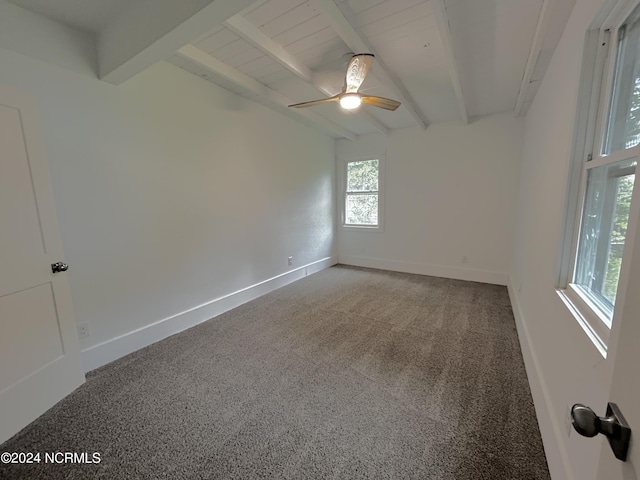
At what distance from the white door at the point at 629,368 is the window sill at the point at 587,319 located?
0.62m

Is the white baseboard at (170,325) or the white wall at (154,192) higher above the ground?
the white wall at (154,192)

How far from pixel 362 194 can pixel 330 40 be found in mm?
3215

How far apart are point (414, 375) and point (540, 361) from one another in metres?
0.81

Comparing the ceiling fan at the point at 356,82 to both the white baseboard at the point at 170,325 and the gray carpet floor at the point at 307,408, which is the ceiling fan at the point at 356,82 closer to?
the gray carpet floor at the point at 307,408

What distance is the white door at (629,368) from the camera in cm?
42

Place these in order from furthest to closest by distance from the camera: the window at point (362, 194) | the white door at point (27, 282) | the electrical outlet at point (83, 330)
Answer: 1. the window at point (362, 194)
2. the electrical outlet at point (83, 330)
3. the white door at point (27, 282)

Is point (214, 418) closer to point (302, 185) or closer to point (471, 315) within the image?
point (471, 315)

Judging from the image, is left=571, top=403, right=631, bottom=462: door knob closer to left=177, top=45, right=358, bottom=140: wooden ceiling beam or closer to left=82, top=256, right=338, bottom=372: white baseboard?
left=82, top=256, right=338, bottom=372: white baseboard

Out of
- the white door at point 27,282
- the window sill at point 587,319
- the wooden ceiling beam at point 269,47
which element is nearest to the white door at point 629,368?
the window sill at point 587,319

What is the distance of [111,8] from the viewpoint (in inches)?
69.3

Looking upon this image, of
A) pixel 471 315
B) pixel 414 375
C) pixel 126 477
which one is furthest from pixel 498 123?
pixel 126 477

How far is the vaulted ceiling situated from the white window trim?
5.69 ft

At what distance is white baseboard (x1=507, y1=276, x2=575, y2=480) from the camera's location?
1180mm

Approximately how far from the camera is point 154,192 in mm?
2455
